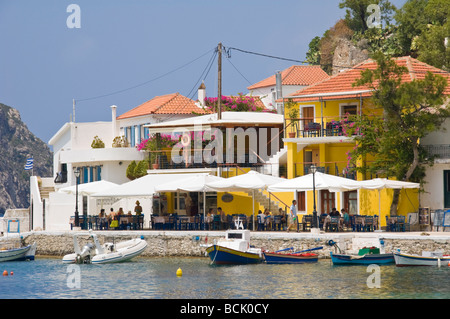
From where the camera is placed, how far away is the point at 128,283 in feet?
115

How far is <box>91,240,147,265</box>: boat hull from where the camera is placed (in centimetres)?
4191

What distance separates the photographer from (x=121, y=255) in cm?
4209

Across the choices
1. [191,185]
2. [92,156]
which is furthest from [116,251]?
[92,156]

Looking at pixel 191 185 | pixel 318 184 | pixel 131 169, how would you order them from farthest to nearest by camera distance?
1. pixel 131 169
2. pixel 191 185
3. pixel 318 184

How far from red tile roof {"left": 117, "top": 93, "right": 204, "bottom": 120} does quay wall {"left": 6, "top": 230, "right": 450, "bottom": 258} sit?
15.9 meters

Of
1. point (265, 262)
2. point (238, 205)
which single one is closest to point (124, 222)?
point (238, 205)

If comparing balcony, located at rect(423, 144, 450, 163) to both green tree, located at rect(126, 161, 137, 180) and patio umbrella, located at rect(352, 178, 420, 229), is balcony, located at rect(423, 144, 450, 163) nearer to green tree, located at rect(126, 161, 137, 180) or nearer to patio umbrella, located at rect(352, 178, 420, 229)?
patio umbrella, located at rect(352, 178, 420, 229)

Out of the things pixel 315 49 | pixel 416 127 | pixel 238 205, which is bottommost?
pixel 238 205

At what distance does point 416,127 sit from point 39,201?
26.0 meters

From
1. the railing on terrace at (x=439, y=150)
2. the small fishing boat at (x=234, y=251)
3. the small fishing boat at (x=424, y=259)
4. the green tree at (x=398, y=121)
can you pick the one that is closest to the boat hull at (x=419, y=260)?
the small fishing boat at (x=424, y=259)

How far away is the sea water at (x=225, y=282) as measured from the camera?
31281 millimetres

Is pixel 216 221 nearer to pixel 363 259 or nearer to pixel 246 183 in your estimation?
pixel 246 183

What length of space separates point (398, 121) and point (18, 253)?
19.3 meters
